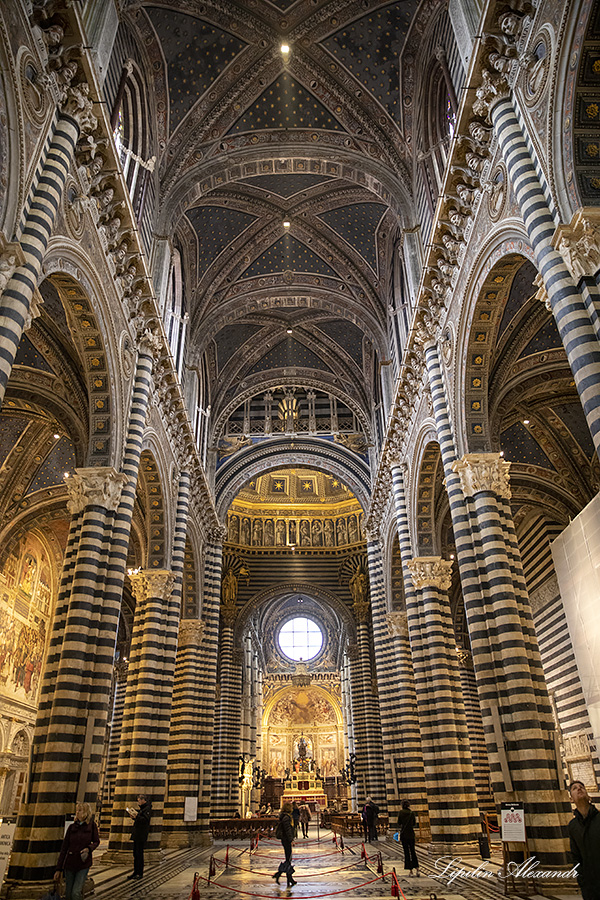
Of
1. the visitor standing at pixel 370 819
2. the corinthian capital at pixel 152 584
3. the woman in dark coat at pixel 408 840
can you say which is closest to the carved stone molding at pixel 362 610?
the visitor standing at pixel 370 819

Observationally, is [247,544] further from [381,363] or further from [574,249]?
[574,249]

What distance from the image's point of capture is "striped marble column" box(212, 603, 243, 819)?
1267 inches

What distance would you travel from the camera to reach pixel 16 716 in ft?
80.8

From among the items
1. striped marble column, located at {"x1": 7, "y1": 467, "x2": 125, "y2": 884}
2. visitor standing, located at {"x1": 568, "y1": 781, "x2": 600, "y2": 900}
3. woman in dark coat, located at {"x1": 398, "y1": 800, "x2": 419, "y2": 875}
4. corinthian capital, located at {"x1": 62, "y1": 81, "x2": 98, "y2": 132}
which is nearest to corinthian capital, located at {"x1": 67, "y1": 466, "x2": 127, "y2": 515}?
striped marble column, located at {"x1": 7, "y1": 467, "x2": 125, "y2": 884}

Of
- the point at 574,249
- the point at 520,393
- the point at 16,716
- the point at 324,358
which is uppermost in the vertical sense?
the point at 324,358

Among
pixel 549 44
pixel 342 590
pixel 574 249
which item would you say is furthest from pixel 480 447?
pixel 342 590

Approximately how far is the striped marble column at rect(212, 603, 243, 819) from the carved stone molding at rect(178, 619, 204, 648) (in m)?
13.2

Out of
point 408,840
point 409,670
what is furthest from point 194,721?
point 408,840

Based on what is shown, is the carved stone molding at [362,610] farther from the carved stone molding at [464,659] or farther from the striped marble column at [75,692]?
the striped marble column at [75,692]

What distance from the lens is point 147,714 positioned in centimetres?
1611

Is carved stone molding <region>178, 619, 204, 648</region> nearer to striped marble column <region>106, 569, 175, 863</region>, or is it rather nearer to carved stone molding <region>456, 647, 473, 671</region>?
striped marble column <region>106, 569, 175, 863</region>

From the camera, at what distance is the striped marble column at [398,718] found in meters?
20.0

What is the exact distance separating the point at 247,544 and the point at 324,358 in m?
14.6

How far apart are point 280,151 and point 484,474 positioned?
12.8 meters
